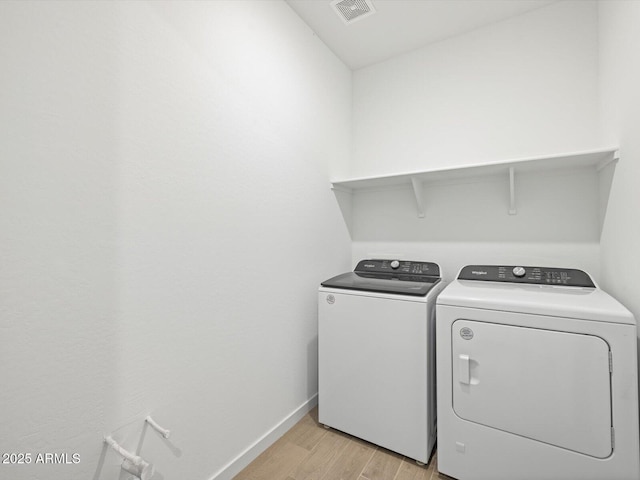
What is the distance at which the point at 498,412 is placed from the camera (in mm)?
1266

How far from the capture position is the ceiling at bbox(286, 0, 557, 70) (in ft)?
5.78

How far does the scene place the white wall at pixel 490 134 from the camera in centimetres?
170

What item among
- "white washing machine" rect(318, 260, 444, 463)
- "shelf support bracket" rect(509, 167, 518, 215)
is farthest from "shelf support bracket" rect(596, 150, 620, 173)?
"white washing machine" rect(318, 260, 444, 463)

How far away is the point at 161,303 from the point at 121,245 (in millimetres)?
271

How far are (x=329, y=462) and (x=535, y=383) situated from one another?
1084 millimetres

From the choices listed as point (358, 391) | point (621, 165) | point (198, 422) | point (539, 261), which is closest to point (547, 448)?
point (358, 391)

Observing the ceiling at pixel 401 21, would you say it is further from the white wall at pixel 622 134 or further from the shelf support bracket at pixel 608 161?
the shelf support bracket at pixel 608 161

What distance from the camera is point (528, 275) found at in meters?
1.63

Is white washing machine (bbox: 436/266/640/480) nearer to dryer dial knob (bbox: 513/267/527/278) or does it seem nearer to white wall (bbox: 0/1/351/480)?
dryer dial knob (bbox: 513/267/527/278)

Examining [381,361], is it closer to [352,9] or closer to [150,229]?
[150,229]

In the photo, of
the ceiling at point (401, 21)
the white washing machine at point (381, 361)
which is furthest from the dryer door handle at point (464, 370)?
the ceiling at point (401, 21)

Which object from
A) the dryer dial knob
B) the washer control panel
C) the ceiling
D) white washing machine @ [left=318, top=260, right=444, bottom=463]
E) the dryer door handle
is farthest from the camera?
the washer control panel

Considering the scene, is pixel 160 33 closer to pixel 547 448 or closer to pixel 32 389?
pixel 32 389

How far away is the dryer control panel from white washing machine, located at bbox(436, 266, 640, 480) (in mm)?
45
